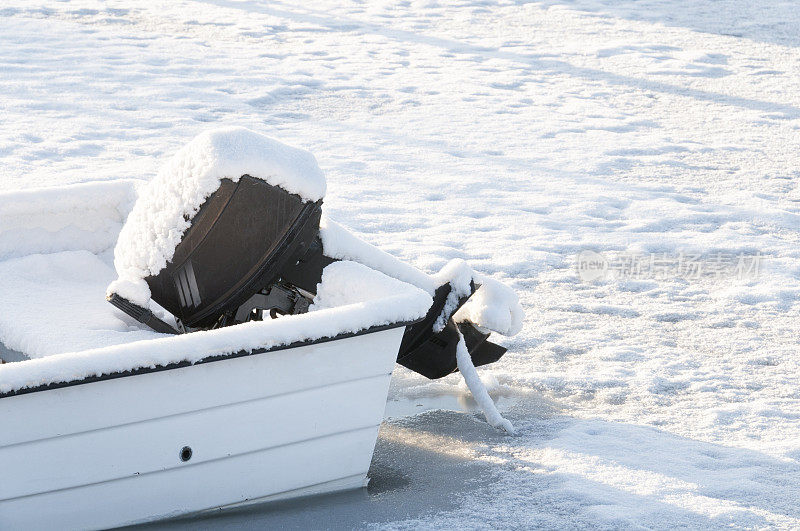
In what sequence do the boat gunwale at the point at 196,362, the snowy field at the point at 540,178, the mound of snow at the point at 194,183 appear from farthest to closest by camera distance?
the snowy field at the point at 540,178, the mound of snow at the point at 194,183, the boat gunwale at the point at 196,362

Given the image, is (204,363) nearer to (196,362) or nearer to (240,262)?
(196,362)

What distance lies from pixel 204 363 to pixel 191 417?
0.51ft

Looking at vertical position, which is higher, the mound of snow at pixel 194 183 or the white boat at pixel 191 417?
the mound of snow at pixel 194 183

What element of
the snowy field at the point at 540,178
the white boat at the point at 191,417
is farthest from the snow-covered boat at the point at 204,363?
the snowy field at the point at 540,178

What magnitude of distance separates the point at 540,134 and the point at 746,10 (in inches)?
190

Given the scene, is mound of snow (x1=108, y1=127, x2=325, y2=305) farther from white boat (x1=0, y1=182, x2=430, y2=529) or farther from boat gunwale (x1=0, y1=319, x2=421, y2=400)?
boat gunwale (x1=0, y1=319, x2=421, y2=400)

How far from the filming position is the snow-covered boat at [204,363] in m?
2.41

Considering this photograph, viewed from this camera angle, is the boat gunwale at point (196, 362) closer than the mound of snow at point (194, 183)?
Yes

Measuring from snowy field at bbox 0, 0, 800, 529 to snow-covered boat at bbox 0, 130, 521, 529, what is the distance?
18 centimetres

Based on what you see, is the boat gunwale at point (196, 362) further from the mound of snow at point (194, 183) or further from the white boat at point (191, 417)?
the mound of snow at point (194, 183)

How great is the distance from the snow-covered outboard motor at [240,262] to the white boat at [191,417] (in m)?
0.17

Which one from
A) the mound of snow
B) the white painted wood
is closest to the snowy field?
the white painted wood

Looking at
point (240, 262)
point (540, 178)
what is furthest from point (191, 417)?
point (540, 178)

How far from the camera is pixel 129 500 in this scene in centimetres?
255
